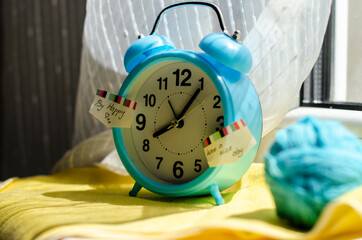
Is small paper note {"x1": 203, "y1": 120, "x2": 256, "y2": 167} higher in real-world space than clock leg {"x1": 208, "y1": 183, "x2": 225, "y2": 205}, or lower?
higher

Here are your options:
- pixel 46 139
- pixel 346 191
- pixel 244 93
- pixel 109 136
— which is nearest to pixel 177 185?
pixel 244 93

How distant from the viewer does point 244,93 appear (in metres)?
0.87

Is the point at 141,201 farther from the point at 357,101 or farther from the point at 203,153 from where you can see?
the point at 357,101

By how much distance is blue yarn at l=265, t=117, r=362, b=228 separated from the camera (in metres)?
0.62

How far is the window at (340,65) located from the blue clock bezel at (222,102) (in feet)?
1.37

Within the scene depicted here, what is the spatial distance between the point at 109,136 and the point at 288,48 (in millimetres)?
598

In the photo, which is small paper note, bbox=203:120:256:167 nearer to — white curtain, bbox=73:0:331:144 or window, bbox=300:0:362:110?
white curtain, bbox=73:0:331:144

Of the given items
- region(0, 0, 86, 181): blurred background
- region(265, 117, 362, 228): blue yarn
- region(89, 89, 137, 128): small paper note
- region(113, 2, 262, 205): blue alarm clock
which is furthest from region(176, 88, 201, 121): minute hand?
region(0, 0, 86, 181): blurred background

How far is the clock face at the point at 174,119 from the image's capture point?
2.98 ft

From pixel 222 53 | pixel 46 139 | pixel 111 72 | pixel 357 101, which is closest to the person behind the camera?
pixel 222 53

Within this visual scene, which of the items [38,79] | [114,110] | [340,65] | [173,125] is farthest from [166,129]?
[38,79]

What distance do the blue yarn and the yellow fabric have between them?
0.08 ft

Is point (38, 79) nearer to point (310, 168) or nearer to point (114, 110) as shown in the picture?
point (114, 110)

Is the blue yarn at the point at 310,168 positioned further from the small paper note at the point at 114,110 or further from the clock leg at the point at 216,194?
the small paper note at the point at 114,110
